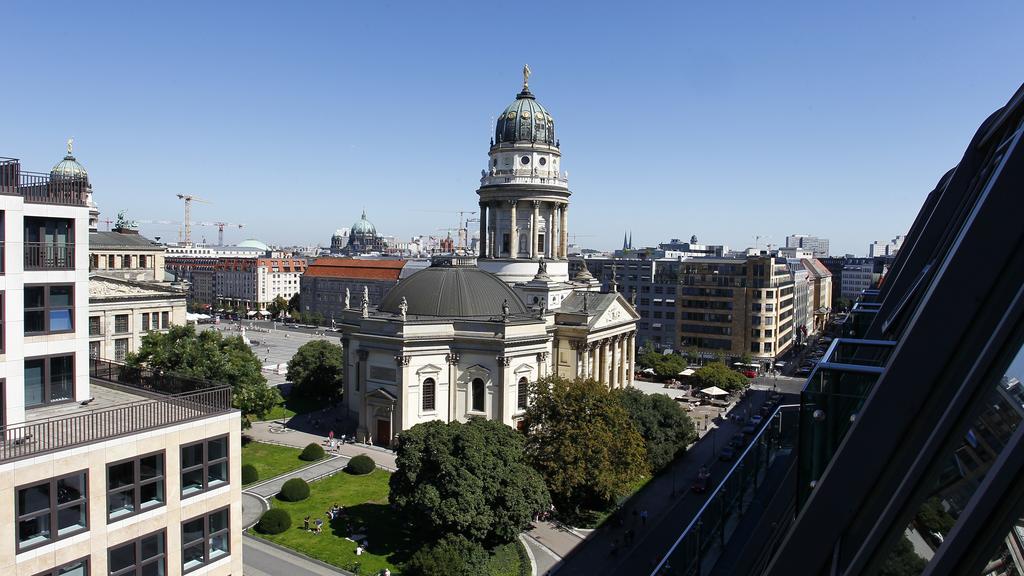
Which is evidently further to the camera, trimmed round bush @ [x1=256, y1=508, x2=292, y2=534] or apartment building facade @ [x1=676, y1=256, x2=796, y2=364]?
apartment building facade @ [x1=676, y1=256, x2=796, y2=364]

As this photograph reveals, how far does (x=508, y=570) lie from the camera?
34688mm

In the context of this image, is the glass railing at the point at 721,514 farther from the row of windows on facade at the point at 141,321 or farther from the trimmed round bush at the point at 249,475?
the row of windows on facade at the point at 141,321

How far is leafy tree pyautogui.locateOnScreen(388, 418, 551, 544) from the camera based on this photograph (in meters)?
33.9

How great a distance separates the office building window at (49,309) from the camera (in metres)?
18.9

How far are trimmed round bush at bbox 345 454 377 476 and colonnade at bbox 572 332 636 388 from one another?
2383cm

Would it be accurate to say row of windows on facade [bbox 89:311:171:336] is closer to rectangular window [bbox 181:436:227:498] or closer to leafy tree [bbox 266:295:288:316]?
rectangular window [bbox 181:436:227:498]

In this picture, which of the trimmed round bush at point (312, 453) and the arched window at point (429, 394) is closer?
the trimmed round bush at point (312, 453)

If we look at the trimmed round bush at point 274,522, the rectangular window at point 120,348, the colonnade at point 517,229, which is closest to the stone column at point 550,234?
the colonnade at point 517,229

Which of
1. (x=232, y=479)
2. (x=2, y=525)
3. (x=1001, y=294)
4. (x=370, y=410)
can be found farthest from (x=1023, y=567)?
(x=370, y=410)

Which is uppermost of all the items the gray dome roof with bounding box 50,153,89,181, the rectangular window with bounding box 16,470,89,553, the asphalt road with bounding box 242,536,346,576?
the gray dome roof with bounding box 50,153,89,181

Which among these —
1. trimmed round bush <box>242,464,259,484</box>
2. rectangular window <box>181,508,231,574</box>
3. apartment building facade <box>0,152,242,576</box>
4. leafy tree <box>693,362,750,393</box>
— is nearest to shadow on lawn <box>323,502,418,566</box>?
trimmed round bush <box>242,464,259,484</box>

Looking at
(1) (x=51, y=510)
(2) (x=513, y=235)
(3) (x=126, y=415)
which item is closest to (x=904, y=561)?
(1) (x=51, y=510)

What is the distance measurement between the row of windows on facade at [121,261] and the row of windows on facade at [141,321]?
9130 mm

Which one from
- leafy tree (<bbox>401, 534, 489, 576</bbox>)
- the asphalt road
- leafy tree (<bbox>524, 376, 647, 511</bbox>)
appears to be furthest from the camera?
leafy tree (<bbox>524, 376, 647, 511</bbox>)
